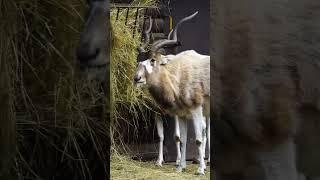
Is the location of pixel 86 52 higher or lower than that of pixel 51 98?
higher

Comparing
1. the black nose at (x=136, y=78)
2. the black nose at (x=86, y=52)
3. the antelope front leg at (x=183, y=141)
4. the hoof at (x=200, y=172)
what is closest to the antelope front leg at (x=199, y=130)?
the hoof at (x=200, y=172)

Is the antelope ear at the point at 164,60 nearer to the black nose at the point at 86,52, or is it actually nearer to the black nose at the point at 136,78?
the black nose at the point at 136,78

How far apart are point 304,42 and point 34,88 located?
95 cm

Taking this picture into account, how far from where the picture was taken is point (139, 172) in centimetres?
584

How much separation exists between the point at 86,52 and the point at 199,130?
165 inches

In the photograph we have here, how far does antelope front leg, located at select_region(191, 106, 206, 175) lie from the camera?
6.17 m

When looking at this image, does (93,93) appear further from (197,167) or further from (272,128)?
(197,167)

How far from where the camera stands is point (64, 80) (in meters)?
2.22

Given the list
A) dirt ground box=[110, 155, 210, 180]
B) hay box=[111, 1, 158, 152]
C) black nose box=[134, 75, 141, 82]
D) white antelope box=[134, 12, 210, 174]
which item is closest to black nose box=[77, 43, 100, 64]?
hay box=[111, 1, 158, 152]

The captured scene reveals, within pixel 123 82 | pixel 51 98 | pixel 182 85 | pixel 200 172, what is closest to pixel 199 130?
pixel 200 172

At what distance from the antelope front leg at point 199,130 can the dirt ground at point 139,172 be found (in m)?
0.09

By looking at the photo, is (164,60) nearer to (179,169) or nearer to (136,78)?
(136,78)

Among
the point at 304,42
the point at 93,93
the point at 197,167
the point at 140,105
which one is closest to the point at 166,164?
the point at 197,167

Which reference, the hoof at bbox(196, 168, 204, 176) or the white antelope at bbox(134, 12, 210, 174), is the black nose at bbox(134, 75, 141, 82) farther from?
the hoof at bbox(196, 168, 204, 176)
